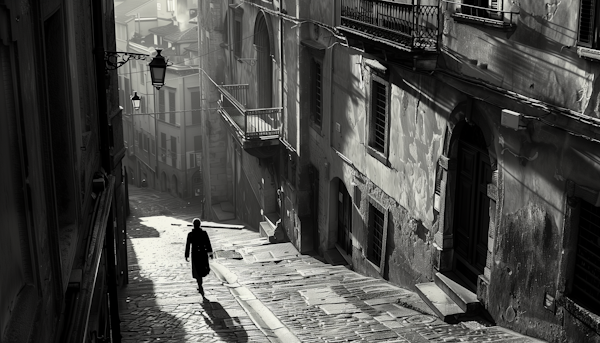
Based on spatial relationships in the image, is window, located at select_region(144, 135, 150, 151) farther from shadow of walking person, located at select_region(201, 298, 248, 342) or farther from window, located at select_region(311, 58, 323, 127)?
shadow of walking person, located at select_region(201, 298, 248, 342)

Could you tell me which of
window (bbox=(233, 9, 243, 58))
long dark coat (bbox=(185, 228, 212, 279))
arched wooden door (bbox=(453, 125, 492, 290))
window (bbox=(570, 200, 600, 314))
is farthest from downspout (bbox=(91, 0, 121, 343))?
window (bbox=(233, 9, 243, 58))

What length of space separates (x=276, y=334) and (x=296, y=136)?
9.26 metres

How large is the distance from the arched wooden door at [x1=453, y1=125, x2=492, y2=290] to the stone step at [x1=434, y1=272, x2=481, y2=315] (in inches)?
8.5

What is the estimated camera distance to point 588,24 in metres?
8.71

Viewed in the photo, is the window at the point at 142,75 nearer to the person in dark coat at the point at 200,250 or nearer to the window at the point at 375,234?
the window at the point at 375,234

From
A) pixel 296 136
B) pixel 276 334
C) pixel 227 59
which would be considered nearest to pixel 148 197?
pixel 227 59

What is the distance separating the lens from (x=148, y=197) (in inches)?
1831

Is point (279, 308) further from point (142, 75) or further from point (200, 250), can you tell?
point (142, 75)

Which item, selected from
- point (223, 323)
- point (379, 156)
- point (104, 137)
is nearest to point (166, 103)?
point (379, 156)

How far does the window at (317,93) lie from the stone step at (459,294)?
7.34 m

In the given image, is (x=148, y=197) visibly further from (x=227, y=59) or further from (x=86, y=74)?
(x=86, y=74)

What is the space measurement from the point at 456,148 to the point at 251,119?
12.0 meters

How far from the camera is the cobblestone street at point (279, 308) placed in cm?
1133

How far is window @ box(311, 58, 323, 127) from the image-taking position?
745 inches
